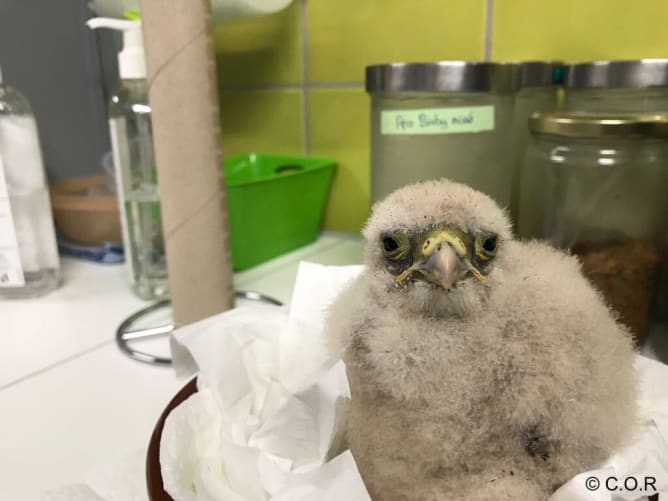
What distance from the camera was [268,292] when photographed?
595mm

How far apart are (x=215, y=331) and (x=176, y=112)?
0.16 meters

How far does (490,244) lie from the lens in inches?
10.1

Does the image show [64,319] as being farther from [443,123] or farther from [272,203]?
[443,123]

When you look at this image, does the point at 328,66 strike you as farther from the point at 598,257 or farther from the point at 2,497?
the point at 2,497

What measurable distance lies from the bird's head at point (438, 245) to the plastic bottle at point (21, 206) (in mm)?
445

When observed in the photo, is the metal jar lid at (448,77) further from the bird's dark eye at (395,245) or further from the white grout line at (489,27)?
the bird's dark eye at (395,245)

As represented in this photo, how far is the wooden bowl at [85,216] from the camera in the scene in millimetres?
694

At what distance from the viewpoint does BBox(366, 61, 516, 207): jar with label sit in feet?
1.47

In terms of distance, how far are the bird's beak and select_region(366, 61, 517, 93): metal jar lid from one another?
240mm

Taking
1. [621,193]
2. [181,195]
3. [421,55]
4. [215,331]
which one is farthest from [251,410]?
[421,55]

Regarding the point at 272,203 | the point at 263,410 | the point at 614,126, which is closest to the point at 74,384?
the point at 263,410

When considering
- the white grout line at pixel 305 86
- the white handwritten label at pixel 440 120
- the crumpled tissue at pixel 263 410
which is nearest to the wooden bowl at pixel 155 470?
the crumpled tissue at pixel 263 410

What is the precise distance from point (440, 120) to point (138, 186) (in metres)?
0.30

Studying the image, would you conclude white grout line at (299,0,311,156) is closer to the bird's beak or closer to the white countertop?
the white countertop
